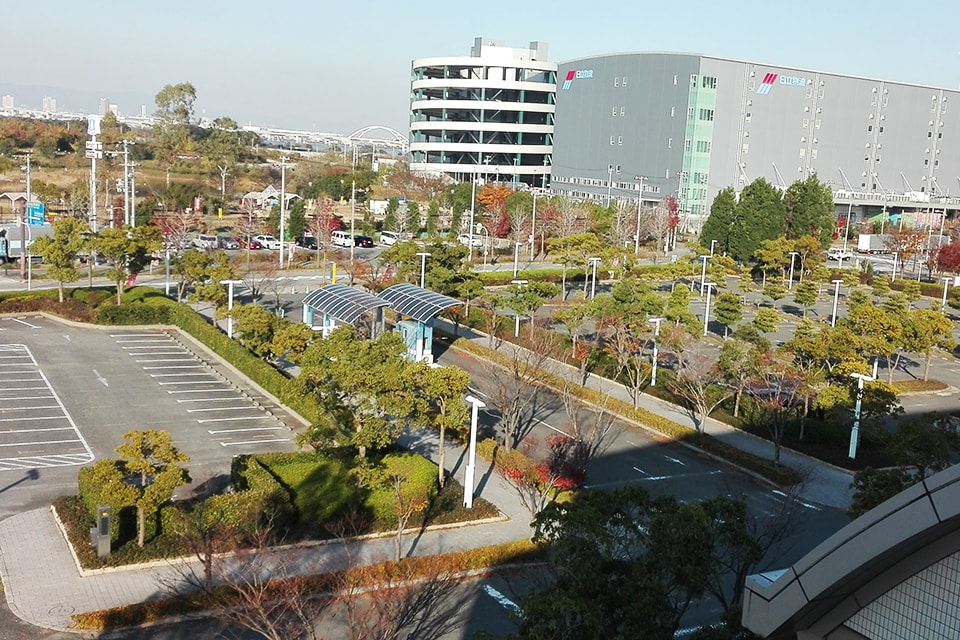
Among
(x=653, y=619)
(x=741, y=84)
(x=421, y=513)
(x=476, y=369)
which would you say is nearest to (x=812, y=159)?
(x=741, y=84)

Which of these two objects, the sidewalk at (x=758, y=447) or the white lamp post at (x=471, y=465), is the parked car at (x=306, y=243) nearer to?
the sidewalk at (x=758, y=447)

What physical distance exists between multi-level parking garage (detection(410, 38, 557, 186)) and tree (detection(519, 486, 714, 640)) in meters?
64.9

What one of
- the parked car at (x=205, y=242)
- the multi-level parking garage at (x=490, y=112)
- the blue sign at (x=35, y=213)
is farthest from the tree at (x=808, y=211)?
the blue sign at (x=35, y=213)

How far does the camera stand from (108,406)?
19.4 metres

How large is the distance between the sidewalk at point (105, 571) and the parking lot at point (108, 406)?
1.29 metres

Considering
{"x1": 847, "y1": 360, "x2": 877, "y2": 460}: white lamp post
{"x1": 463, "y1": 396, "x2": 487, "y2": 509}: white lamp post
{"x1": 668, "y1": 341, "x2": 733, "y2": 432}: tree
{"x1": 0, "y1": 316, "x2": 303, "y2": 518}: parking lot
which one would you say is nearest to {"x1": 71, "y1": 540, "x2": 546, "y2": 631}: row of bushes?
{"x1": 463, "y1": 396, "x2": 487, "y2": 509}: white lamp post

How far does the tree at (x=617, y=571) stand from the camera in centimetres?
726

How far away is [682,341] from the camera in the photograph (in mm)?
21312

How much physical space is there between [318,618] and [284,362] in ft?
42.5

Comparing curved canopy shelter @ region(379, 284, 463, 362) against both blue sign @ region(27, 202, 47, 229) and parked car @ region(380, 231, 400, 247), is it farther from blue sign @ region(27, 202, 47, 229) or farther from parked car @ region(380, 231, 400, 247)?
parked car @ region(380, 231, 400, 247)

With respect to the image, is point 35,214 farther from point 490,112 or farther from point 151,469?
point 490,112

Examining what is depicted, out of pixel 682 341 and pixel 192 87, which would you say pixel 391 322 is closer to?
pixel 682 341

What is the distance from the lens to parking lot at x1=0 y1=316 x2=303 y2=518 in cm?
1599

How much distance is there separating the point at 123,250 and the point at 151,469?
15.8m
